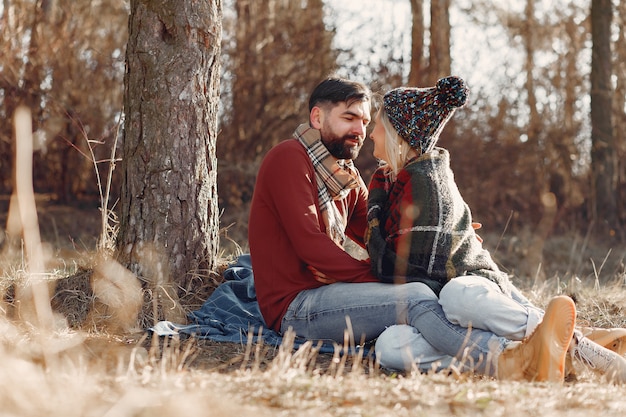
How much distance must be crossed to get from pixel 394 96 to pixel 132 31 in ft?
5.71

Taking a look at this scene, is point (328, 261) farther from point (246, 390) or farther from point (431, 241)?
point (246, 390)

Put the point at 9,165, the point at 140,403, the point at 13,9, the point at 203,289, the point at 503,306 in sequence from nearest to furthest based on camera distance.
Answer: the point at 140,403, the point at 503,306, the point at 203,289, the point at 13,9, the point at 9,165

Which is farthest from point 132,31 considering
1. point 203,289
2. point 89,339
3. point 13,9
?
point 13,9

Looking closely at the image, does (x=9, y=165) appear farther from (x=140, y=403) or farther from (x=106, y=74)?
(x=140, y=403)

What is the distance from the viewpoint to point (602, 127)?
10.8 meters

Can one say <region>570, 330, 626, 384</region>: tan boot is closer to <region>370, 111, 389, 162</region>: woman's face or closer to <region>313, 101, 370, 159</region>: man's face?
<region>370, 111, 389, 162</region>: woman's face

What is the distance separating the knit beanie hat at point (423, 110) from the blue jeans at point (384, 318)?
0.72 meters

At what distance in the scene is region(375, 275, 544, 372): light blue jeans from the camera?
3.23m

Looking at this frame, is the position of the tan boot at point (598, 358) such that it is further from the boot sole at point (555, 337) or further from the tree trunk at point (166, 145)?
the tree trunk at point (166, 145)

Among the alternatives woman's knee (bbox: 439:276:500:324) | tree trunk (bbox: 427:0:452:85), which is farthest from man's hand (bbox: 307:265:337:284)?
tree trunk (bbox: 427:0:452:85)

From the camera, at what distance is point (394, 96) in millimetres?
3709

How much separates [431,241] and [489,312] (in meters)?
0.45

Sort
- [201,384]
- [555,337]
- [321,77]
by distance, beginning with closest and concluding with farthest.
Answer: [201,384] < [555,337] < [321,77]

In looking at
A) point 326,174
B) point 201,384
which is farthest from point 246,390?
point 326,174
